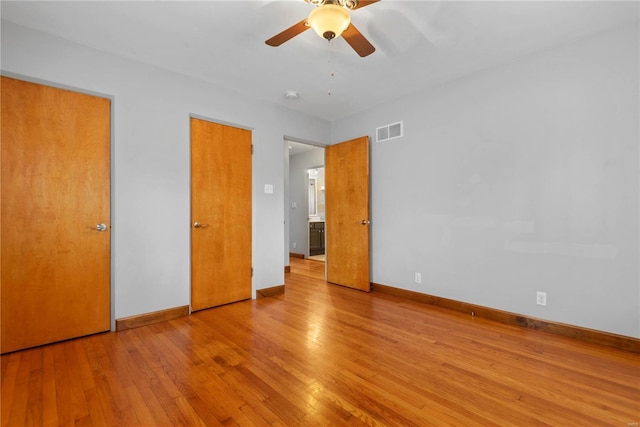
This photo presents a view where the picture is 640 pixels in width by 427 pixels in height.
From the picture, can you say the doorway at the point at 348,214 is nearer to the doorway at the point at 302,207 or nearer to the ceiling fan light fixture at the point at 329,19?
the doorway at the point at 302,207

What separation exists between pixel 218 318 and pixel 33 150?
2.14 metres

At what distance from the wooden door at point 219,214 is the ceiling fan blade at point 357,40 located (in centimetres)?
198

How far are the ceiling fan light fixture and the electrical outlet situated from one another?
2.82 meters

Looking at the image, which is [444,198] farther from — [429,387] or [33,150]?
[33,150]

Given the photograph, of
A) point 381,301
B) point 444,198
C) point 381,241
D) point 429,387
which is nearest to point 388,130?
point 444,198

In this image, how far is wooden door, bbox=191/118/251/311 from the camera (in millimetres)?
3305

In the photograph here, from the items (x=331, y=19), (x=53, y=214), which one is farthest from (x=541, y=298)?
(x=53, y=214)

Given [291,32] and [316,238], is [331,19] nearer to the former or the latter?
[291,32]

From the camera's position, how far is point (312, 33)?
2.44 meters

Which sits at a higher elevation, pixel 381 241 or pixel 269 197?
pixel 269 197

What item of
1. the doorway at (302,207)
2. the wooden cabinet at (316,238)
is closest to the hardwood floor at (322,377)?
the doorway at (302,207)

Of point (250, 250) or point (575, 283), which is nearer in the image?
point (575, 283)

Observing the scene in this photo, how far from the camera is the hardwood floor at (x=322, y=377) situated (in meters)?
1.59

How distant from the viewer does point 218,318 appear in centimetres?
307
